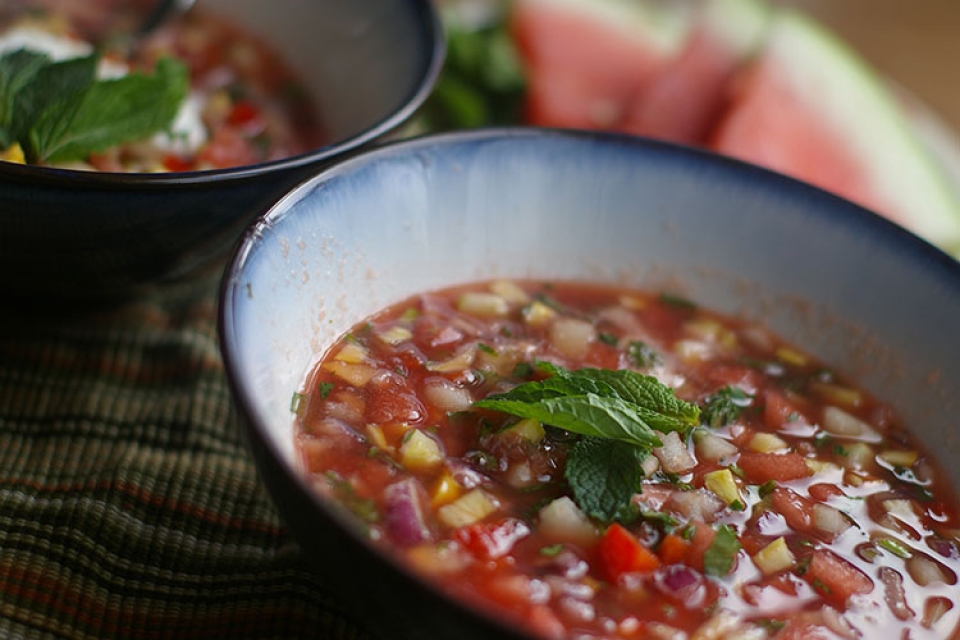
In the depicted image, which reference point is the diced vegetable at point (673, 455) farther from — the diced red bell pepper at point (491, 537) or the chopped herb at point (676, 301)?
the chopped herb at point (676, 301)

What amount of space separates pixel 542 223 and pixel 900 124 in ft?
6.09

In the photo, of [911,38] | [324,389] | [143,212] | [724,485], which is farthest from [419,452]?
[911,38]

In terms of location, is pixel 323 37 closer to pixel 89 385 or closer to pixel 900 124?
pixel 89 385

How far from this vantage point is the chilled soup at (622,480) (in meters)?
1.94

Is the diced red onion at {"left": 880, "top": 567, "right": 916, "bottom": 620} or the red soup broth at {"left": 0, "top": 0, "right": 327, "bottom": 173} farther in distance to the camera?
the red soup broth at {"left": 0, "top": 0, "right": 327, "bottom": 173}

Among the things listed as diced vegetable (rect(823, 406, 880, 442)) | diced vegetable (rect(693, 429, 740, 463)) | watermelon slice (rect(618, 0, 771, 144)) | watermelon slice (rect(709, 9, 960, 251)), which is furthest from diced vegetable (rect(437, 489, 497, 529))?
watermelon slice (rect(618, 0, 771, 144))

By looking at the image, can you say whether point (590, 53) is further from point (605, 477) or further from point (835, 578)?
point (835, 578)

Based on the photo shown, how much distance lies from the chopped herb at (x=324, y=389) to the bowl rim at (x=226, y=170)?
20.2 inches

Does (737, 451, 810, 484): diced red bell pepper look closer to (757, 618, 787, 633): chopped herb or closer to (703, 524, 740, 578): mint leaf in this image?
(703, 524, 740, 578): mint leaf

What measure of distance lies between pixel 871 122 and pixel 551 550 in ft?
8.47

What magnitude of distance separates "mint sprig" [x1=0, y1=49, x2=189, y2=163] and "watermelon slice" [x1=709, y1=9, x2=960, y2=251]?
195 centimetres

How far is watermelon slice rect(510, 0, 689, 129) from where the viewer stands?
4312mm

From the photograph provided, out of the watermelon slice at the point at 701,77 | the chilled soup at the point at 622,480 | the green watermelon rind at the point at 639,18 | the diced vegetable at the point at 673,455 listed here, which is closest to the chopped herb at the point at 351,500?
the chilled soup at the point at 622,480

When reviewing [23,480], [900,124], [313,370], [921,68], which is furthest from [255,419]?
[921,68]
